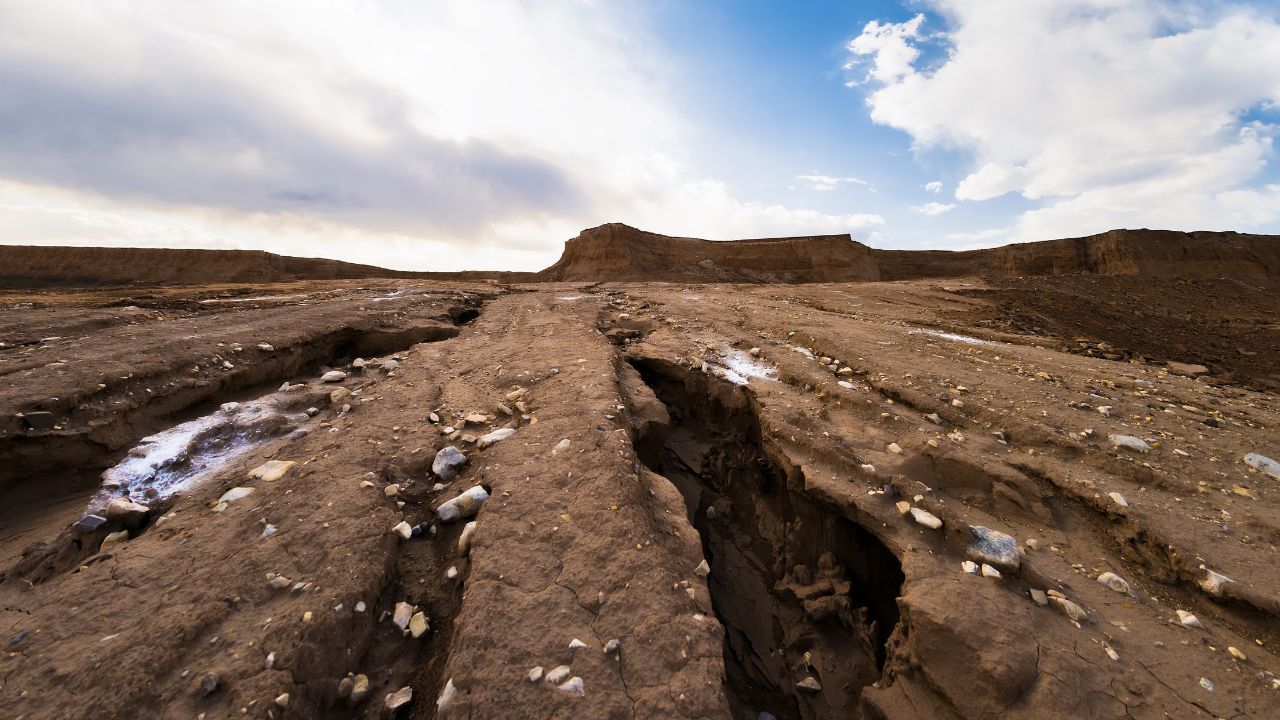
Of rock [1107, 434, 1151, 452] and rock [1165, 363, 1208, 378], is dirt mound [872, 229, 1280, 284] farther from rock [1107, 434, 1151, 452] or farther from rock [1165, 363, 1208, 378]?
rock [1107, 434, 1151, 452]

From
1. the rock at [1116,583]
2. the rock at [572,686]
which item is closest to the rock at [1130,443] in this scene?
the rock at [1116,583]

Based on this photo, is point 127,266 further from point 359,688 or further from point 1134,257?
point 1134,257

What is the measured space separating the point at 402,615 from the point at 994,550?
3.01 meters

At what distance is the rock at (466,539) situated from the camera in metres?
2.44

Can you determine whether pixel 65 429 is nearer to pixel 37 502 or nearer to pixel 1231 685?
pixel 37 502

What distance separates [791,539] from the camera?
132 inches

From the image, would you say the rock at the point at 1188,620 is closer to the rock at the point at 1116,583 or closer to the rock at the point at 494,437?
the rock at the point at 1116,583

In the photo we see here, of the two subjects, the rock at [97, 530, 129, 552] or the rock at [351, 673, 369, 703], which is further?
the rock at [97, 530, 129, 552]

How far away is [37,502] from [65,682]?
81.1 inches

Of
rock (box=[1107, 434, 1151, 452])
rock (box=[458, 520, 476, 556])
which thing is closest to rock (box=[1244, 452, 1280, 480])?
rock (box=[1107, 434, 1151, 452])

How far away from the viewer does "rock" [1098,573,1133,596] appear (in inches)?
92.5

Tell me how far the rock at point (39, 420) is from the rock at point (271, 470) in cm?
151

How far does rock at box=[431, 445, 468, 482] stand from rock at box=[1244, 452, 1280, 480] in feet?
17.5

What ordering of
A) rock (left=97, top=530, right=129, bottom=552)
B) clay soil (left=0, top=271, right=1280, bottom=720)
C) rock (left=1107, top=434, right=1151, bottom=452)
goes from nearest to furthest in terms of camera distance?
clay soil (left=0, top=271, right=1280, bottom=720) → rock (left=97, top=530, right=129, bottom=552) → rock (left=1107, top=434, right=1151, bottom=452)
